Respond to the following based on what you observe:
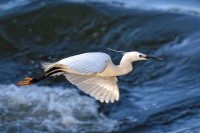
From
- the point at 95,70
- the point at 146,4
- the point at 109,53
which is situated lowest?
the point at 95,70

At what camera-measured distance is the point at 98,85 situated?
5.84 m

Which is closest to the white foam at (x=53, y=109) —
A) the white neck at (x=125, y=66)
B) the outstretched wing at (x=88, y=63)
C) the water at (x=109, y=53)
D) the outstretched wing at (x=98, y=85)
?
the water at (x=109, y=53)

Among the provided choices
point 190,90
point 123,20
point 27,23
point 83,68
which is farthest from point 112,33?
point 83,68

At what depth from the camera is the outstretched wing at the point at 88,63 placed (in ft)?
16.4

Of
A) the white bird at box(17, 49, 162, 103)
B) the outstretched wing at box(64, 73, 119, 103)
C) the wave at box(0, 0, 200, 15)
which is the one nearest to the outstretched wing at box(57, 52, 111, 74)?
the white bird at box(17, 49, 162, 103)

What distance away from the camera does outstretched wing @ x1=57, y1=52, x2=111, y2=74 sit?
5.00 meters

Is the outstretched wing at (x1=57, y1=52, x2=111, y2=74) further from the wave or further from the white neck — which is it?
the wave

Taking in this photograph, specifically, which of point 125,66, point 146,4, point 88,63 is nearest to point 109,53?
point 146,4

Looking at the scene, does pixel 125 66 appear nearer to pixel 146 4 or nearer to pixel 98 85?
pixel 98 85

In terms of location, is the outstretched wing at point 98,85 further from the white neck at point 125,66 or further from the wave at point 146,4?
the wave at point 146,4

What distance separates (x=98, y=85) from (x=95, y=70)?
2.97ft

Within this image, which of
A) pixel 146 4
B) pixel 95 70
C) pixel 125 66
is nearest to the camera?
pixel 95 70

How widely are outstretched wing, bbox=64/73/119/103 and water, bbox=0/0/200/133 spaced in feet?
6.03

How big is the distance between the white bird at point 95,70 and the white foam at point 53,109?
2040 mm
